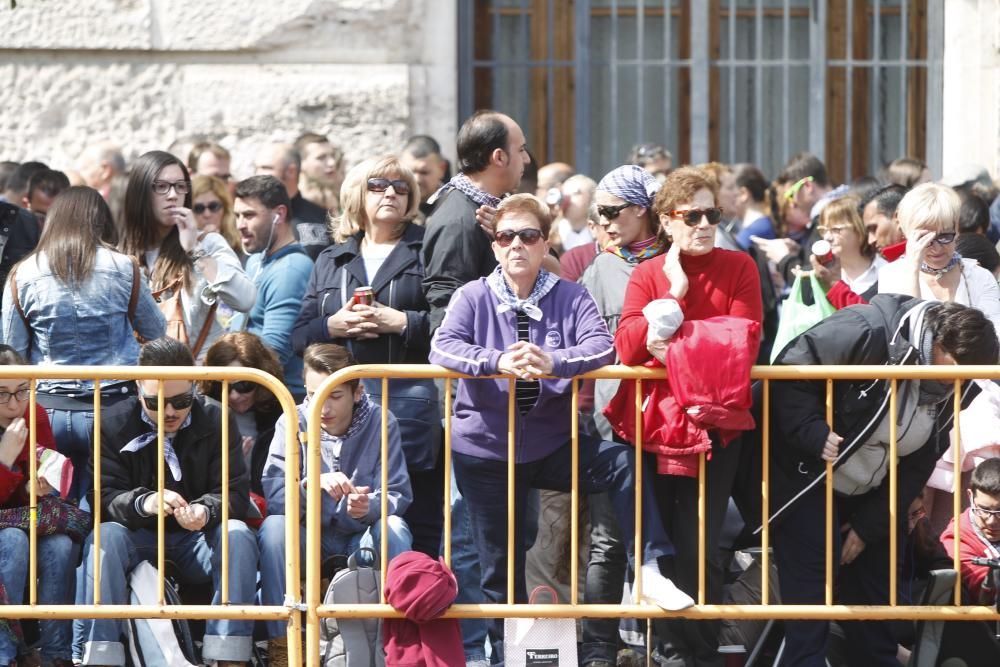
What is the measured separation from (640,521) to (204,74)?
5577mm

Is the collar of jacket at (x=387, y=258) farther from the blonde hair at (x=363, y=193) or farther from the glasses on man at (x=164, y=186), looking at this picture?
the glasses on man at (x=164, y=186)

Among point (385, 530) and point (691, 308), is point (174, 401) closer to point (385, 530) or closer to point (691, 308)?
point (385, 530)

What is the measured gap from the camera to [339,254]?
687 centimetres

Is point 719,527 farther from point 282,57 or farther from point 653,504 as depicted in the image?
point 282,57

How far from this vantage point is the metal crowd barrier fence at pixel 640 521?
573cm

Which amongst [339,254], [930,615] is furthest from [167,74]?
[930,615]

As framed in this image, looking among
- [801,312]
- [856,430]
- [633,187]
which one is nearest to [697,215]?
[633,187]

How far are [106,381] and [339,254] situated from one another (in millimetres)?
1082

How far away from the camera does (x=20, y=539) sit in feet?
19.5

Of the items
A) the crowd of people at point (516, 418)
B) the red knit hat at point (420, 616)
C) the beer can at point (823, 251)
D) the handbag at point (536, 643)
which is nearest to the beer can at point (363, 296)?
the crowd of people at point (516, 418)

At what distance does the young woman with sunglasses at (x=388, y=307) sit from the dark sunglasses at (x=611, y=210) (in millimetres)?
746

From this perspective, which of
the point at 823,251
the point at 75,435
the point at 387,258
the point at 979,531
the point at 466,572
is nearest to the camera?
the point at 979,531

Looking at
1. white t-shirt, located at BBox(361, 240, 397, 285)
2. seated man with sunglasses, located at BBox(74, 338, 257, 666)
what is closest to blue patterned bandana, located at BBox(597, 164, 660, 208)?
white t-shirt, located at BBox(361, 240, 397, 285)

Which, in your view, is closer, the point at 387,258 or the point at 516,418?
the point at 516,418
